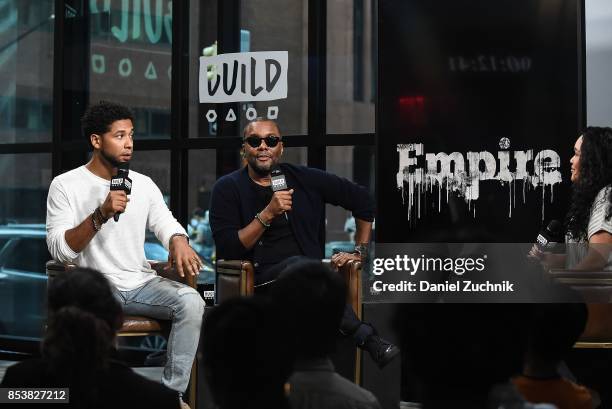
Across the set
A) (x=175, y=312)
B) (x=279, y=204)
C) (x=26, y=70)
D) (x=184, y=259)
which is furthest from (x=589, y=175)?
(x=26, y=70)

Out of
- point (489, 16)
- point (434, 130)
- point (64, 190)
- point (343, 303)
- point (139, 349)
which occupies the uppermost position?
point (489, 16)

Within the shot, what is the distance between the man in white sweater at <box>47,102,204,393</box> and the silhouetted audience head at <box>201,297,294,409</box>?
1.66 meters

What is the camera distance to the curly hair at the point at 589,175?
350 cm

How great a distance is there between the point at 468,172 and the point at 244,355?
8.89ft

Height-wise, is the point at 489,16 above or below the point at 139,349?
above

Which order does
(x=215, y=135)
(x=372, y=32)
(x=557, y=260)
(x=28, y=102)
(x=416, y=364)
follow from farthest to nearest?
(x=28, y=102) → (x=215, y=135) → (x=372, y=32) → (x=557, y=260) → (x=416, y=364)

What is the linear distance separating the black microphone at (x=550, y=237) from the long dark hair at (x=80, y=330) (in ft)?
6.45

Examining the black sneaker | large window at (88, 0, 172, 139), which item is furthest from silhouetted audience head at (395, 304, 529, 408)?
large window at (88, 0, 172, 139)

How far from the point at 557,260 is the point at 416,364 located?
1593 millimetres

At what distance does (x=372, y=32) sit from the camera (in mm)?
4820

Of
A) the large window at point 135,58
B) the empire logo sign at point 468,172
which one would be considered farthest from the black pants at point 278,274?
the large window at point 135,58

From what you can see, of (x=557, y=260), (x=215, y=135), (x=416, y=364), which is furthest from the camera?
(x=215, y=135)

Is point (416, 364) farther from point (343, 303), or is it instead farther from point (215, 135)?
point (215, 135)

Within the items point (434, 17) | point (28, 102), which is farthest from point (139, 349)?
point (434, 17)
